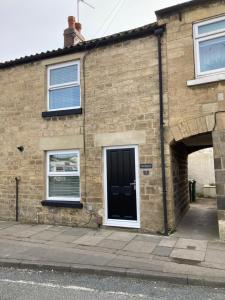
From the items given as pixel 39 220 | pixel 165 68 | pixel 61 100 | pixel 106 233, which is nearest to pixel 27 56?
pixel 61 100

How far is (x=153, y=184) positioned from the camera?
8.26 m

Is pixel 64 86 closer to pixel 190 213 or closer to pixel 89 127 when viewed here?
pixel 89 127

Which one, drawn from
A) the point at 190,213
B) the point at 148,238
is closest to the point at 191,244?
the point at 148,238

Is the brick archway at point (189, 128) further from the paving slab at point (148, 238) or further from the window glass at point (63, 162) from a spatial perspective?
the window glass at point (63, 162)

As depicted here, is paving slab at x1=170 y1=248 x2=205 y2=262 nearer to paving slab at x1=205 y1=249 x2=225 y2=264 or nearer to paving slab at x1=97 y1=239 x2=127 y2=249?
paving slab at x1=205 y1=249 x2=225 y2=264

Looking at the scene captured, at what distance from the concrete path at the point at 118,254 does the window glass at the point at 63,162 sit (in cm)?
202

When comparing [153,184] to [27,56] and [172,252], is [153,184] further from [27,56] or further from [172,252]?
[27,56]

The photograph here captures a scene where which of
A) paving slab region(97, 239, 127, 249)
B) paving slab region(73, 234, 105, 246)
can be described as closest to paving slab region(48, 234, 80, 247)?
paving slab region(73, 234, 105, 246)

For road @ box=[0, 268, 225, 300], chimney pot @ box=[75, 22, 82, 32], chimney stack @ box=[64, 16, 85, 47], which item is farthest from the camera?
chimney pot @ box=[75, 22, 82, 32]

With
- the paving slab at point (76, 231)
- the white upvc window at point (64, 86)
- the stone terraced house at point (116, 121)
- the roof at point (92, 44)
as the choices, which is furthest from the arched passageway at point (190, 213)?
the white upvc window at point (64, 86)

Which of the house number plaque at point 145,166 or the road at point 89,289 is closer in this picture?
the road at point 89,289

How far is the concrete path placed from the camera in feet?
17.6

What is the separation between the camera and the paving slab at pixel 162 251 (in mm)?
6365

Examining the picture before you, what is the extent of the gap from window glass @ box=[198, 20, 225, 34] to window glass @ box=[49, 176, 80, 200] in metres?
5.57
